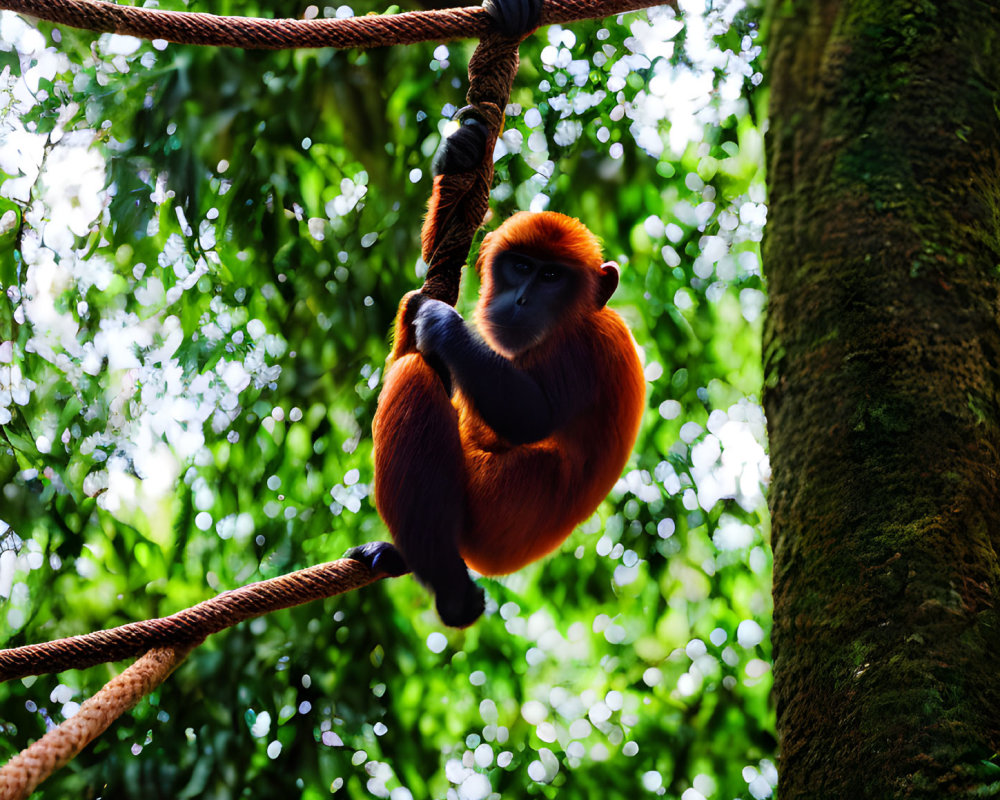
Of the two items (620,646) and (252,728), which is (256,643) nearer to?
(252,728)

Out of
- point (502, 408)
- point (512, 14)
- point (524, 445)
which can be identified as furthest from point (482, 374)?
point (512, 14)

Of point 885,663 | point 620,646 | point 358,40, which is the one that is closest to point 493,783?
point 620,646

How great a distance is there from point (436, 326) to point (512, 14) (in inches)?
39.5

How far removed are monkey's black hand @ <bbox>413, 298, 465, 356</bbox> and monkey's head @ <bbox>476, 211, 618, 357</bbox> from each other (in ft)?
0.87

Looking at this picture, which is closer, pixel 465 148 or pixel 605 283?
pixel 465 148

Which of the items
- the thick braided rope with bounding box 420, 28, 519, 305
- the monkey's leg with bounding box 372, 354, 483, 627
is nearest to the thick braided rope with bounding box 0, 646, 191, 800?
the monkey's leg with bounding box 372, 354, 483, 627

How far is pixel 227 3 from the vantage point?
159 inches

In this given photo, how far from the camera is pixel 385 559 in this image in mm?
2920

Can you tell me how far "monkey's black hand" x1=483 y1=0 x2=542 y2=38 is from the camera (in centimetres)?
274

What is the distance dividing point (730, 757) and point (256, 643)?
2.10m

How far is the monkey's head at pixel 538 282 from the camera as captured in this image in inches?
120

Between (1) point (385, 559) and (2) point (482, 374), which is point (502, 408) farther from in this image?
(1) point (385, 559)

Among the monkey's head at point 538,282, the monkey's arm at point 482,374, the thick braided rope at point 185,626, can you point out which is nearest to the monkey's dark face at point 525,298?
the monkey's head at point 538,282

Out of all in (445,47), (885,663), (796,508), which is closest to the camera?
(885,663)
